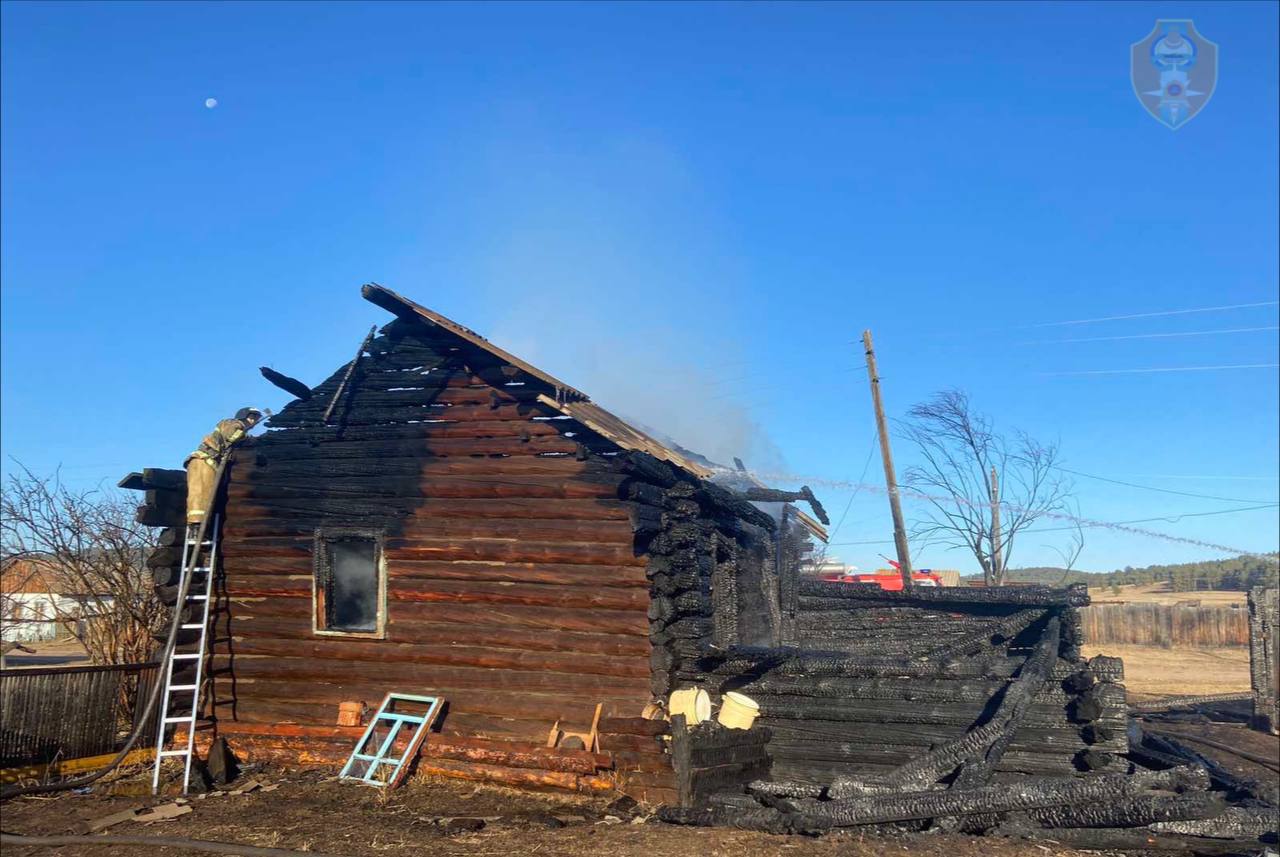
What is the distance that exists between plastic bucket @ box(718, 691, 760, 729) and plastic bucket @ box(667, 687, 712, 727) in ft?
1.09

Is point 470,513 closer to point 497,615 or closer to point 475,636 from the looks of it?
point 497,615

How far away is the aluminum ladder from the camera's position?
11000mm

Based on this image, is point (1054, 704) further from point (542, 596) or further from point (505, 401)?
point (505, 401)

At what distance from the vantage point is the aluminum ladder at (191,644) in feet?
36.1

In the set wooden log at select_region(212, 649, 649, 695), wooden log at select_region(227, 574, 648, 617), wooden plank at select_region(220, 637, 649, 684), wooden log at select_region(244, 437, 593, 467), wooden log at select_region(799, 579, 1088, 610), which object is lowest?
wooden log at select_region(212, 649, 649, 695)

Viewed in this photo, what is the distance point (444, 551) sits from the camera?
1098 cm

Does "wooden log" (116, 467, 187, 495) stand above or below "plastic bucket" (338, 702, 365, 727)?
above

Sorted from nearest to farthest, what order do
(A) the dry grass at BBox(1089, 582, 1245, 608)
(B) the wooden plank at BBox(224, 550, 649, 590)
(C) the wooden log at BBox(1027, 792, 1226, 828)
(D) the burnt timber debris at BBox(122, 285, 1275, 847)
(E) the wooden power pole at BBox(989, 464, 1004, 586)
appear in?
(C) the wooden log at BBox(1027, 792, 1226, 828)
(D) the burnt timber debris at BBox(122, 285, 1275, 847)
(B) the wooden plank at BBox(224, 550, 649, 590)
(E) the wooden power pole at BBox(989, 464, 1004, 586)
(A) the dry grass at BBox(1089, 582, 1245, 608)

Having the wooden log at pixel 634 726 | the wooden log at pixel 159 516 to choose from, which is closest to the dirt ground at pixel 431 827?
the wooden log at pixel 634 726

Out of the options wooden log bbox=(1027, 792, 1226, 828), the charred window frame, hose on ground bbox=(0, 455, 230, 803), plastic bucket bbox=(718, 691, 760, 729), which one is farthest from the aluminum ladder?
wooden log bbox=(1027, 792, 1226, 828)

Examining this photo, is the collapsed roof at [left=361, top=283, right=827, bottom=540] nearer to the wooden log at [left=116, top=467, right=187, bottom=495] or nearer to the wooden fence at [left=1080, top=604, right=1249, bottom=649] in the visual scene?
the wooden log at [left=116, top=467, right=187, bottom=495]

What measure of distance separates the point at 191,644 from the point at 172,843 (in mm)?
4110

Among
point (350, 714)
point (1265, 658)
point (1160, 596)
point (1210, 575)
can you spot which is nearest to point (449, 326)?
point (350, 714)

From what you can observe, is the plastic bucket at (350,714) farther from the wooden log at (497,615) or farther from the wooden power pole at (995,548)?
the wooden power pole at (995,548)
